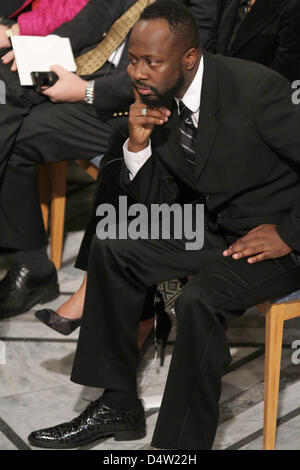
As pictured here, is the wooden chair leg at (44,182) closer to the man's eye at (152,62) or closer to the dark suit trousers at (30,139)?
the dark suit trousers at (30,139)

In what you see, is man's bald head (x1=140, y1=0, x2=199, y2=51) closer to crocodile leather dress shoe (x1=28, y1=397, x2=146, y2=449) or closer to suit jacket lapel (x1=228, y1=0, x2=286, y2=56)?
suit jacket lapel (x1=228, y1=0, x2=286, y2=56)

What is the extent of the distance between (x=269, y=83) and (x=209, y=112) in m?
0.18

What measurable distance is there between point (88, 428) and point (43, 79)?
135 cm

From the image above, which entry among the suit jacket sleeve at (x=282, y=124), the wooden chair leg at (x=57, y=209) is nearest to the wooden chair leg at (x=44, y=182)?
the wooden chair leg at (x=57, y=209)

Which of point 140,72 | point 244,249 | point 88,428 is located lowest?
point 88,428

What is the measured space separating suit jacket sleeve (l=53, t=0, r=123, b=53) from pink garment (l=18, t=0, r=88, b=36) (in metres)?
0.09

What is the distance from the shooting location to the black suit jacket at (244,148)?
243cm

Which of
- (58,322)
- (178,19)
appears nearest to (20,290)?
(58,322)

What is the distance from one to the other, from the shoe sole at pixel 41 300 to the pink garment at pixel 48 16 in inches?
39.9

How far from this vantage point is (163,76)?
2420 millimetres

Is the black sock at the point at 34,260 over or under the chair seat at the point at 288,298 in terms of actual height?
under

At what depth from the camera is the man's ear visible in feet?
7.97

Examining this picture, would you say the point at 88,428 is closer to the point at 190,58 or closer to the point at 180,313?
the point at 180,313
